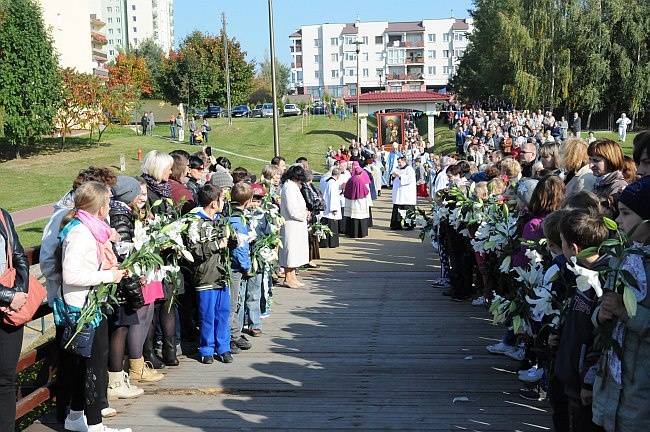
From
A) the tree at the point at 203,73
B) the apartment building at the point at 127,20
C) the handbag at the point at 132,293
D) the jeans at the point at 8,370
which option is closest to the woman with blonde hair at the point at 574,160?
the handbag at the point at 132,293

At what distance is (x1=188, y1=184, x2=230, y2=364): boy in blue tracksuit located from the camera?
781cm

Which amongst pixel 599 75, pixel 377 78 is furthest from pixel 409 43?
pixel 599 75

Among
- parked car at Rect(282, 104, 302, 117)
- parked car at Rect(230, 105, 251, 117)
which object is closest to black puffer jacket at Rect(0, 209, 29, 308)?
parked car at Rect(282, 104, 302, 117)

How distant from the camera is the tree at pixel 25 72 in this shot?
41.2 meters

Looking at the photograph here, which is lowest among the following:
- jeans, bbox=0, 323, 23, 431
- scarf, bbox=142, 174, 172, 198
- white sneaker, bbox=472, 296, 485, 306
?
white sneaker, bbox=472, 296, 485, 306

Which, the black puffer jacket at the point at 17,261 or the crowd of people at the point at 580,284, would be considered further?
the black puffer jacket at the point at 17,261

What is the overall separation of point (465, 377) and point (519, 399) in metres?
0.78

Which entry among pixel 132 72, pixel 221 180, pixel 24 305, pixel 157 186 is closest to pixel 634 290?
pixel 24 305

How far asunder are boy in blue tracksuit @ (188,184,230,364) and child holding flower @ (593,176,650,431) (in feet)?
14.9

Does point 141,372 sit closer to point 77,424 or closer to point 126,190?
point 77,424

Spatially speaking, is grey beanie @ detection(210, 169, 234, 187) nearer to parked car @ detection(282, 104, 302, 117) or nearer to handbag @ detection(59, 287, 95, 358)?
handbag @ detection(59, 287, 95, 358)

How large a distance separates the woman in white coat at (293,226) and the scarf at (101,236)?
238 inches

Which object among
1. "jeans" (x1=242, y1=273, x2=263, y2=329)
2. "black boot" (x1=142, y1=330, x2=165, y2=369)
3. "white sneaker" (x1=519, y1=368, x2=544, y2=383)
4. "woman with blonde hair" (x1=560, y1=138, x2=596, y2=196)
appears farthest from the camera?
"jeans" (x1=242, y1=273, x2=263, y2=329)

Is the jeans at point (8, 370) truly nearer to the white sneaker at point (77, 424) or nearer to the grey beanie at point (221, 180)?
the white sneaker at point (77, 424)
